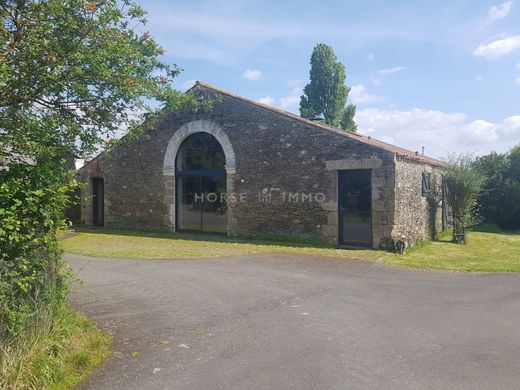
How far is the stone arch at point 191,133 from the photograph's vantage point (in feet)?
48.0

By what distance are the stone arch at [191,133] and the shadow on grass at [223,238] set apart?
95.0 inches

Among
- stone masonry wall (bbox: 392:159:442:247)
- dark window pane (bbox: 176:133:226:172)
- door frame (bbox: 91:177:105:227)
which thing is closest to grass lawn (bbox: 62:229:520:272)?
stone masonry wall (bbox: 392:159:442:247)

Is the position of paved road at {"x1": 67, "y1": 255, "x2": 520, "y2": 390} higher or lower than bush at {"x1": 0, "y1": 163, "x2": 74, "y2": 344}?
lower

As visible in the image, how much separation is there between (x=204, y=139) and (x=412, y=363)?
1258cm

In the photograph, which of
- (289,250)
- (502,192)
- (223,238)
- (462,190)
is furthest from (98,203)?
(502,192)

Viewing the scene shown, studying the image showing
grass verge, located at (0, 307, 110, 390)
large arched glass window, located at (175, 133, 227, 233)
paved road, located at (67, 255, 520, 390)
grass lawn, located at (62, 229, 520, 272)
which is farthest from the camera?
large arched glass window, located at (175, 133, 227, 233)

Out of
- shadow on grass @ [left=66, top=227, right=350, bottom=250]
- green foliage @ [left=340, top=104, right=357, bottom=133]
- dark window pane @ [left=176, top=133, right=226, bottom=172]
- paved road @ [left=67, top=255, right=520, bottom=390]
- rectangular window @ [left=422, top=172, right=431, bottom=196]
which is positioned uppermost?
green foliage @ [left=340, top=104, right=357, bottom=133]

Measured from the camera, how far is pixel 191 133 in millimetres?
15703

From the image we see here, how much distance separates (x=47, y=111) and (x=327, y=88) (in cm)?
3148

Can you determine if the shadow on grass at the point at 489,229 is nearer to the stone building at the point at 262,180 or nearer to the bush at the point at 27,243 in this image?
the stone building at the point at 262,180

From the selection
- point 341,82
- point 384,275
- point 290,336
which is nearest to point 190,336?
point 290,336

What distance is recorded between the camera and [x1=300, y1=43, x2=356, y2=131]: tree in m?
34.5

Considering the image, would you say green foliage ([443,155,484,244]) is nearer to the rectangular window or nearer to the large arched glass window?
the rectangular window

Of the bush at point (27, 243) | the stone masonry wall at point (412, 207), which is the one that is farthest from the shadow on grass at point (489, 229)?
the bush at point (27, 243)
